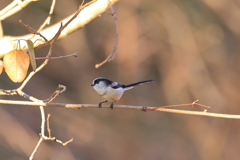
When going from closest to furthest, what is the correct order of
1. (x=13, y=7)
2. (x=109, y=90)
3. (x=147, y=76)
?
(x=13, y=7) < (x=109, y=90) < (x=147, y=76)

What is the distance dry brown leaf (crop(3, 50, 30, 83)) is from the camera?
4.53 feet

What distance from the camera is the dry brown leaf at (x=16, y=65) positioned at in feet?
4.53

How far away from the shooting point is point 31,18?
6.03 m

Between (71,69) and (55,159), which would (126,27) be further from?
(55,159)

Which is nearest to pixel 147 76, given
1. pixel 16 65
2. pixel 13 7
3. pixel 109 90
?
pixel 109 90

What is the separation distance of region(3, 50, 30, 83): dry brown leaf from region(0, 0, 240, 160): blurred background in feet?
14.5

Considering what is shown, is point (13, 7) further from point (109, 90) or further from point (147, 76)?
point (147, 76)

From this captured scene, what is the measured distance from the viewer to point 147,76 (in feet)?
20.5

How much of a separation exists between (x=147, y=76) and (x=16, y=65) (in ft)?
16.3

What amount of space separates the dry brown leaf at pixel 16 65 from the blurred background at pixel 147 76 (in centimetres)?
443

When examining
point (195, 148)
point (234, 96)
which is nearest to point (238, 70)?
point (234, 96)

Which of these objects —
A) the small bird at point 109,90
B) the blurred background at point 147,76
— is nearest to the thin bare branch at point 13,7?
the small bird at point 109,90

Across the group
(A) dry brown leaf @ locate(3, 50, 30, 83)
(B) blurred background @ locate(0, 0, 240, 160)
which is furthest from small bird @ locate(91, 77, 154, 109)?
(B) blurred background @ locate(0, 0, 240, 160)

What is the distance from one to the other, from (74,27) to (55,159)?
428 centimetres
